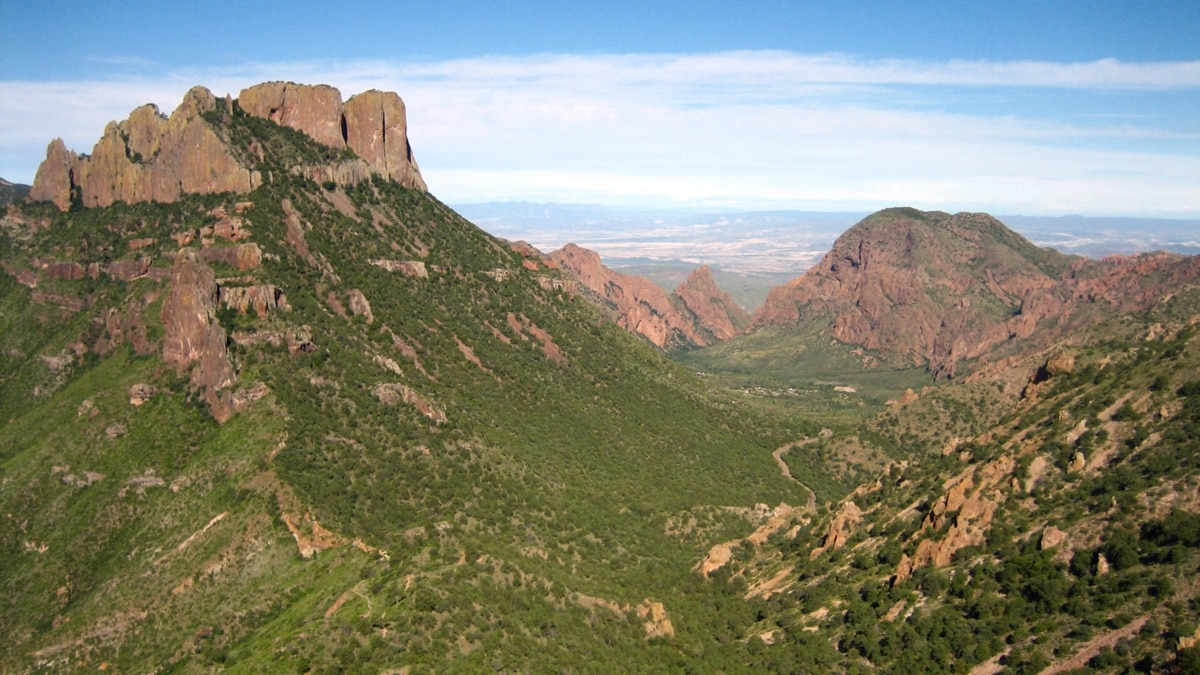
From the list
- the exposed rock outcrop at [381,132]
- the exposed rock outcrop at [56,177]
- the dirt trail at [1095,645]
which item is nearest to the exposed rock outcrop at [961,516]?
the dirt trail at [1095,645]

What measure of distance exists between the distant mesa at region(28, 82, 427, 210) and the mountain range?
1.46 feet

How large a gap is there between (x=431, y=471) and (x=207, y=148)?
2317 inches

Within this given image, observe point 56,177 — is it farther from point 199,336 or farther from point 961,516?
point 961,516

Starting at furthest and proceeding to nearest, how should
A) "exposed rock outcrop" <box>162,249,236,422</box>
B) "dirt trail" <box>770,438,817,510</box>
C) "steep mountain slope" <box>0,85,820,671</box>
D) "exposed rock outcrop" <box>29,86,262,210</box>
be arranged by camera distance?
"dirt trail" <box>770,438,817,510</box> → "exposed rock outcrop" <box>29,86,262,210</box> → "exposed rock outcrop" <box>162,249,236,422</box> → "steep mountain slope" <box>0,85,820,671</box>

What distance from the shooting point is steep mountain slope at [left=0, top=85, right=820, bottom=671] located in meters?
67.0

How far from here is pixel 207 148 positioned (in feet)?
389

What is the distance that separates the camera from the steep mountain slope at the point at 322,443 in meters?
67.0

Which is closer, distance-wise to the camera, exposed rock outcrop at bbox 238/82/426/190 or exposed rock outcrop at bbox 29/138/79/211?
exposed rock outcrop at bbox 29/138/79/211

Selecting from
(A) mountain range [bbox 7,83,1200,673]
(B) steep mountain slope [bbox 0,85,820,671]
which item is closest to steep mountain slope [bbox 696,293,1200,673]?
(A) mountain range [bbox 7,83,1200,673]

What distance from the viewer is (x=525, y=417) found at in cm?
11500

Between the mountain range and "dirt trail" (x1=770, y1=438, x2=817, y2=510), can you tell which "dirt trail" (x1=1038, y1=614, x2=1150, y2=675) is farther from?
"dirt trail" (x1=770, y1=438, x2=817, y2=510)

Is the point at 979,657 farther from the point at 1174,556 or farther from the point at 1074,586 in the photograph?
the point at 1174,556

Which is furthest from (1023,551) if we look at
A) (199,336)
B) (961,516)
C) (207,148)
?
(207,148)

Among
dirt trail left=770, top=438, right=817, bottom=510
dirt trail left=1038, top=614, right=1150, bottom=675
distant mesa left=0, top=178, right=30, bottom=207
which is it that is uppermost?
distant mesa left=0, top=178, right=30, bottom=207
